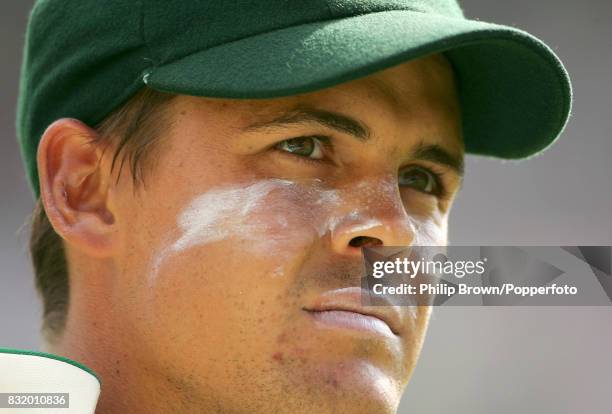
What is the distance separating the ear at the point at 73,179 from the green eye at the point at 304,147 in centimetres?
35

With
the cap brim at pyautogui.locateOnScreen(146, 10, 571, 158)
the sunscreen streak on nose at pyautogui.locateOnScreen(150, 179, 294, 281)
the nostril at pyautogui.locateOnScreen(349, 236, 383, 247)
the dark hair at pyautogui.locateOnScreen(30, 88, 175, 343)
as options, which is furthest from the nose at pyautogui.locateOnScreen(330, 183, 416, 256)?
the dark hair at pyautogui.locateOnScreen(30, 88, 175, 343)

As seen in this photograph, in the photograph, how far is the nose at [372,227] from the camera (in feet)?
5.87

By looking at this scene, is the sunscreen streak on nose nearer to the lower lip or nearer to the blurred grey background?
the lower lip

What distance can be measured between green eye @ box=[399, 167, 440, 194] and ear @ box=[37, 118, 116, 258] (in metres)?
0.58

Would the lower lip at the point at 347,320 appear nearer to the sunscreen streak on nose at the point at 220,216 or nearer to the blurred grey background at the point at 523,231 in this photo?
the sunscreen streak on nose at the point at 220,216

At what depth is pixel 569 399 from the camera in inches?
197

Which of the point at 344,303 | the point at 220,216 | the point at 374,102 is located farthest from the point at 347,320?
the point at 374,102

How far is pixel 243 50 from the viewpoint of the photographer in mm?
1776

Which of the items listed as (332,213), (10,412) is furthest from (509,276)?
(10,412)

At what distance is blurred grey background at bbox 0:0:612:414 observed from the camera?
5.03 m

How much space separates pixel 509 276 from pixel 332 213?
0.92 meters

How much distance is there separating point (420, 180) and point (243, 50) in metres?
0.52

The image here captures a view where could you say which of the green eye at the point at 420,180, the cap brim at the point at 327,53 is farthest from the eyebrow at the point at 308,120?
the green eye at the point at 420,180

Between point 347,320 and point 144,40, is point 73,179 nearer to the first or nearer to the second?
point 144,40
